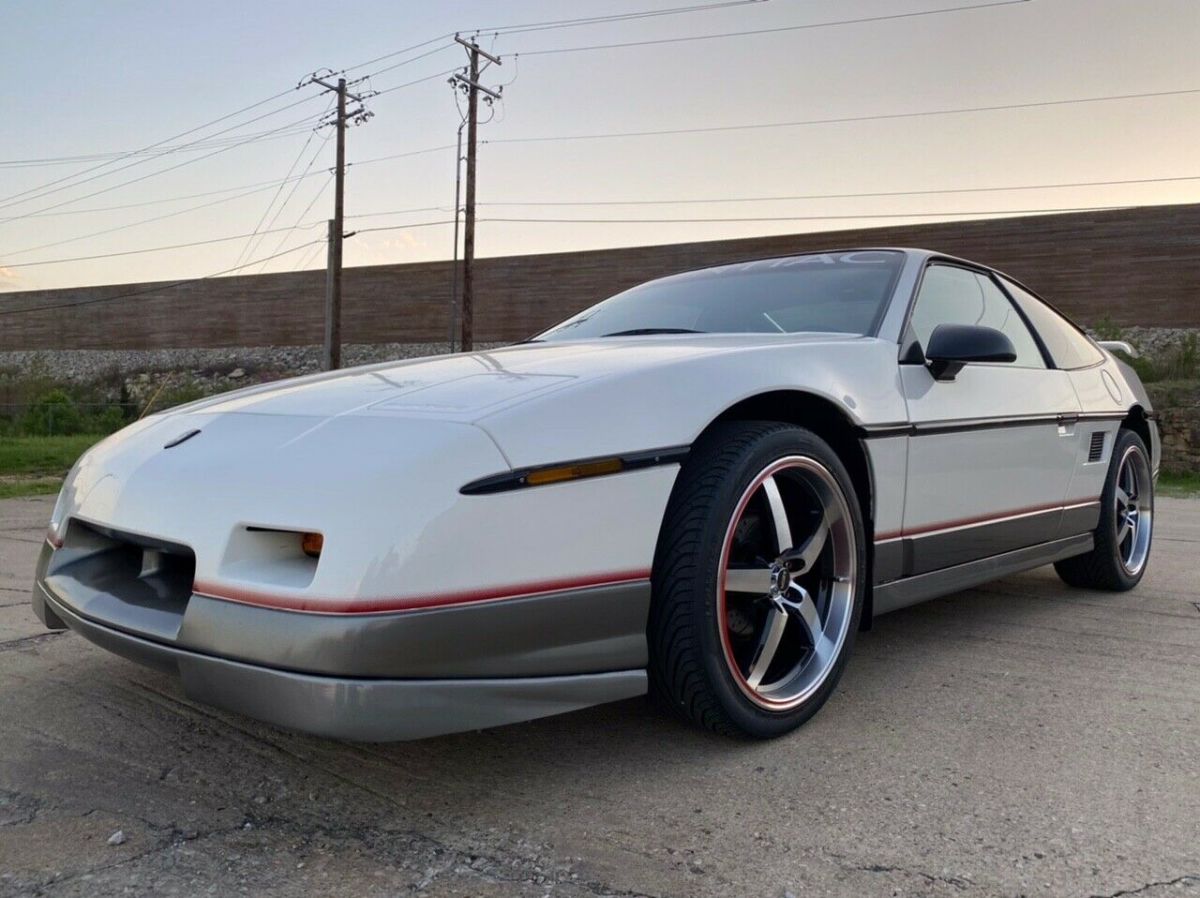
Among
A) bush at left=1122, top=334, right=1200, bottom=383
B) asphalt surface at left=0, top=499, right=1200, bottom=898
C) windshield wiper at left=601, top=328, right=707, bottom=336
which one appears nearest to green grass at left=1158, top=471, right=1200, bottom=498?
bush at left=1122, top=334, right=1200, bottom=383

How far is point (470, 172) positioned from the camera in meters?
22.5

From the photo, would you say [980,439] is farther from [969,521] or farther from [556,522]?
[556,522]

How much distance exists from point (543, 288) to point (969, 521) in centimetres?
2744

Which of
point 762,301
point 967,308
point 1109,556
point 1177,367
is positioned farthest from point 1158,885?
point 1177,367

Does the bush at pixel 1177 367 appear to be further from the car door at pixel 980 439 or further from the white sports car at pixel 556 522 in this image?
the white sports car at pixel 556 522

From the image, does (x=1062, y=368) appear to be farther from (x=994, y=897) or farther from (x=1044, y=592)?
(x=994, y=897)

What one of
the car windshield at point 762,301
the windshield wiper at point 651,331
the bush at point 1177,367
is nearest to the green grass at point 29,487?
the car windshield at point 762,301

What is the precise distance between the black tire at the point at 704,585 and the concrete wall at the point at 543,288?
1805 centimetres

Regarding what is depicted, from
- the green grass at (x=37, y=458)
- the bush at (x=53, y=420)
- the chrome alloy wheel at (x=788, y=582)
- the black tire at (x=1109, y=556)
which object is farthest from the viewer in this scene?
the bush at (x=53, y=420)

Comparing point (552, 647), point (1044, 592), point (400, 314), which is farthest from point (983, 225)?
point (552, 647)

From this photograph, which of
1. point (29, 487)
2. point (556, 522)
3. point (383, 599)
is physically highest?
point (556, 522)

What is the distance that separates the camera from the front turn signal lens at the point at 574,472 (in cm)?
186

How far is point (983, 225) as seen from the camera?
76.6ft

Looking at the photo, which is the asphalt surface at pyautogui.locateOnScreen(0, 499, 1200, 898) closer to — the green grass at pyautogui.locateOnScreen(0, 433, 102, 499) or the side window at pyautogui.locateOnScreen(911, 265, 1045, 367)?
the side window at pyautogui.locateOnScreen(911, 265, 1045, 367)
